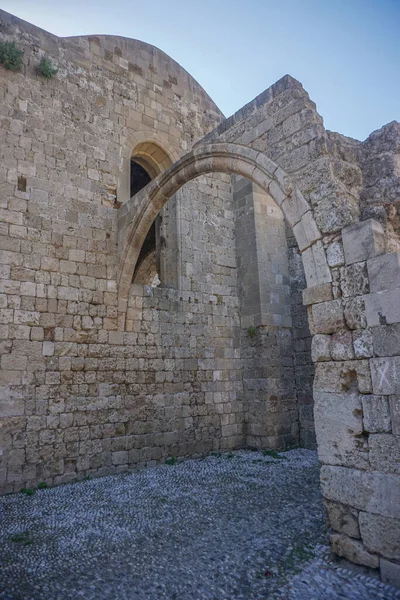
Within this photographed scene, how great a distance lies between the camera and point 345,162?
11.8ft

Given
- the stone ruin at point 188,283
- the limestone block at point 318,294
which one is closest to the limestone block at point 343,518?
the stone ruin at point 188,283

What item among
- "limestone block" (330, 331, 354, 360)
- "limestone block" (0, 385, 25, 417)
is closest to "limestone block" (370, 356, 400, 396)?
"limestone block" (330, 331, 354, 360)

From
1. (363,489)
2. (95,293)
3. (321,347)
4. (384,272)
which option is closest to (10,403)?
(95,293)

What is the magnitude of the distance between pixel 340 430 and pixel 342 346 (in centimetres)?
62

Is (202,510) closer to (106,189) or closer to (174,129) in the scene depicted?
(106,189)

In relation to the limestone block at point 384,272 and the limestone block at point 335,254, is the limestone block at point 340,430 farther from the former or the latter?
the limestone block at point 335,254

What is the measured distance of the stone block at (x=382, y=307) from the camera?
2811 millimetres

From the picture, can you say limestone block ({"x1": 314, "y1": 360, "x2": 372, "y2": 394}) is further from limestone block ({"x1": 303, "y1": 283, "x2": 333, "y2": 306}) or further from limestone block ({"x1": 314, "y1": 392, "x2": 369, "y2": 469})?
limestone block ({"x1": 303, "y1": 283, "x2": 333, "y2": 306})

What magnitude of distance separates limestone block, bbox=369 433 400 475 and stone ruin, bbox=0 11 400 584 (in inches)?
0.5

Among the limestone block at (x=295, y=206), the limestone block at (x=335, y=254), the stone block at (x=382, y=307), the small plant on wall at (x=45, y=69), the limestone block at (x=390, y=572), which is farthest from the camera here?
the small plant on wall at (x=45, y=69)

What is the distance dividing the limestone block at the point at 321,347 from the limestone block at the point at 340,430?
0.28 metres

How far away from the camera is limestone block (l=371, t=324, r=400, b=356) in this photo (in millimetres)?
2787

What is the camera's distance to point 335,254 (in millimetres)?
3262

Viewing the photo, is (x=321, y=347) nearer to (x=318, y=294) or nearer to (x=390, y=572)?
(x=318, y=294)
